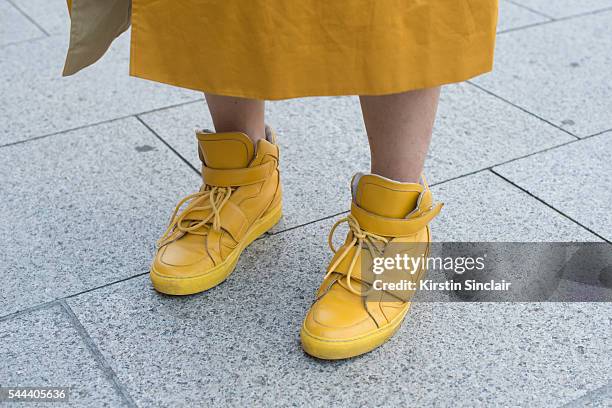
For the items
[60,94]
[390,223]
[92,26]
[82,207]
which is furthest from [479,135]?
[60,94]

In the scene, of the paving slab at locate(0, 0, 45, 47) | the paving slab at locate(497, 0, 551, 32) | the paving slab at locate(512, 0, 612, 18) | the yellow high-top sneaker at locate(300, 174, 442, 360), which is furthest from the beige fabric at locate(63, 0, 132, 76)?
the paving slab at locate(512, 0, 612, 18)

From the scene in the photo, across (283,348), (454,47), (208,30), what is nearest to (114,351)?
(283,348)

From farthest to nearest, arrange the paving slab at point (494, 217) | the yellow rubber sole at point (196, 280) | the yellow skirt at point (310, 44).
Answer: the paving slab at point (494, 217), the yellow rubber sole at point (196, 280), the yellow skirt at point (310, 44)

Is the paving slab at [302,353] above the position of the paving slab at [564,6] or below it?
above

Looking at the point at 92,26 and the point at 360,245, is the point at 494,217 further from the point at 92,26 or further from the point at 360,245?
the point at 92,26

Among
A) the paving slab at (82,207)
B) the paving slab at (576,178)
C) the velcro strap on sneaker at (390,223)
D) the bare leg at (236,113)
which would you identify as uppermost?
the bare leg at (236,113)

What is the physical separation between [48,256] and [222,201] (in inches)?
19.5

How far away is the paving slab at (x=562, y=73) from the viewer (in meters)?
2.75

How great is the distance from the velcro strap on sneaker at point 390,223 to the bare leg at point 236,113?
36 centimetres

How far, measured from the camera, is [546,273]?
1.93m

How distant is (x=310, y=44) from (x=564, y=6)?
8.75ft

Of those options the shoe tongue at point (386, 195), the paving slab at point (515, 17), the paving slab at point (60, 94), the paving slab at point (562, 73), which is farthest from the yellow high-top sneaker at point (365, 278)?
the paving slab at point (515, 17)

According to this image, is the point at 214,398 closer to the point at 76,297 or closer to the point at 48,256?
the point at 76,297

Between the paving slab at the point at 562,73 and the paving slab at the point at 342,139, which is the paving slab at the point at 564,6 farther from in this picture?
the paving slab at the point at 342,139
